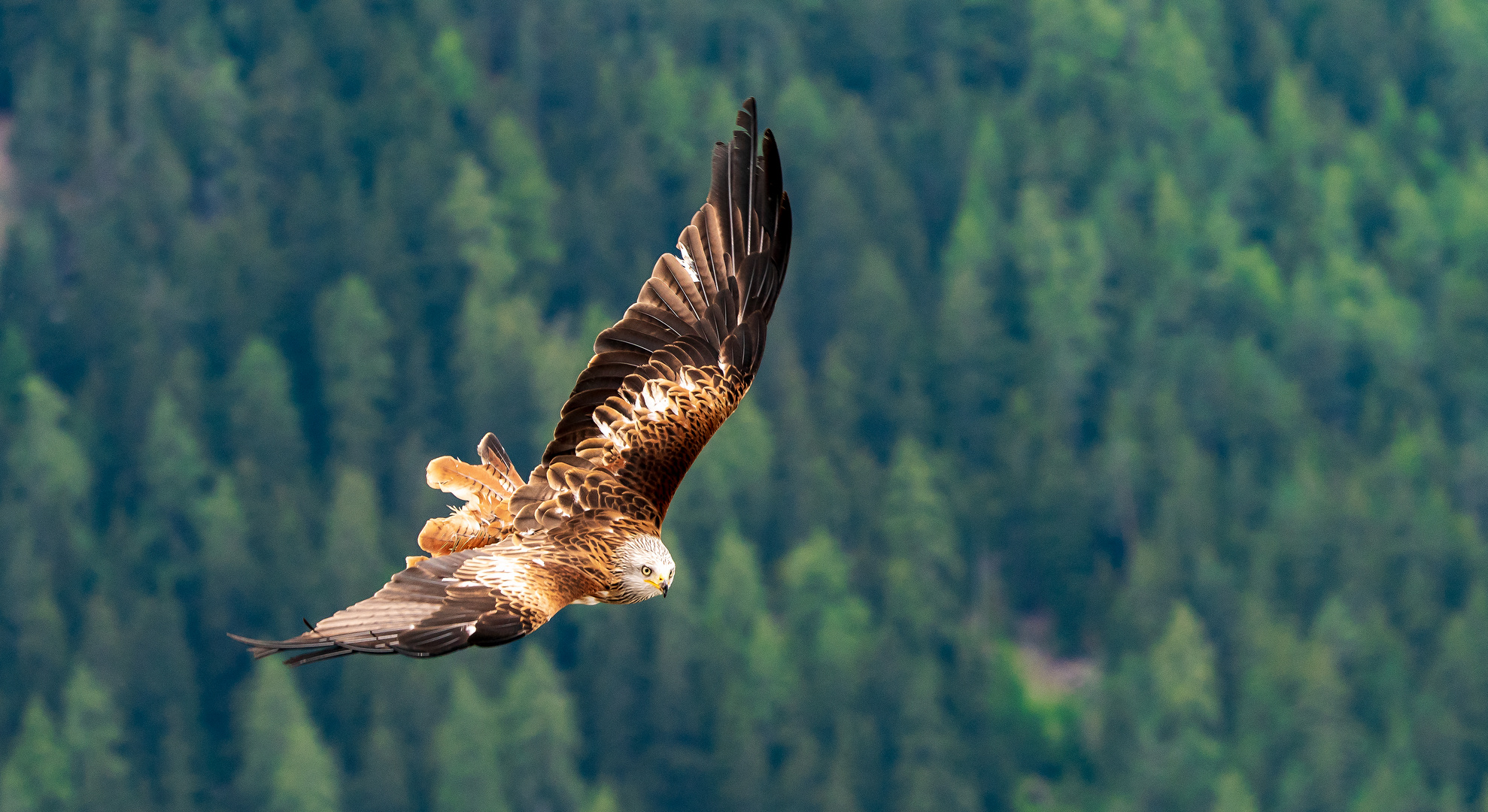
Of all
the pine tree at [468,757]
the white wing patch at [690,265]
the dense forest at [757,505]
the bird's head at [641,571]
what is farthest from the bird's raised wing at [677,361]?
the pine tree at [468,757]

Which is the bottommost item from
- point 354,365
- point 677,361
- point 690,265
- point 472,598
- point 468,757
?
point 472,598

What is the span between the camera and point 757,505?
16988 centimetres

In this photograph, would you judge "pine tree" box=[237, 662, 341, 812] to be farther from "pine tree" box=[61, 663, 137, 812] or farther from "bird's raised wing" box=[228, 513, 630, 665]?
"bird's raised wing" box=[228, 513, 630, 665]

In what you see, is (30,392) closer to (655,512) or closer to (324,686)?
(324,686)

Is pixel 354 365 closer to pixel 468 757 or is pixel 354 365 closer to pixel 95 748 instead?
pixel 95 748

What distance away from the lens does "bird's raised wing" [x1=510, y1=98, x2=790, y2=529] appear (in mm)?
22500

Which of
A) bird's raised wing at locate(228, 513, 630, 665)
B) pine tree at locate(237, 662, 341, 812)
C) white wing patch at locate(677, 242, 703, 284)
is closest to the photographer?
bird's raised wing at locate(228, 513, 630, 665)

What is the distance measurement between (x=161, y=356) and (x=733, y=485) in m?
44.7

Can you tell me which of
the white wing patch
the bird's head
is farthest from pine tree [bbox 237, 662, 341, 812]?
the bird's head

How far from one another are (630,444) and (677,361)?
47.7 inches

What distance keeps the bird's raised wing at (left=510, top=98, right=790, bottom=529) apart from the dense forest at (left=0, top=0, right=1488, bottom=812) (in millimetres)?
122012

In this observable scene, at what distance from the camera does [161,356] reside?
181125mm

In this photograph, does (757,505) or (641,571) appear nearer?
(641,571)

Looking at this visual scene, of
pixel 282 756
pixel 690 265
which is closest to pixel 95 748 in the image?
pixel 282 756
